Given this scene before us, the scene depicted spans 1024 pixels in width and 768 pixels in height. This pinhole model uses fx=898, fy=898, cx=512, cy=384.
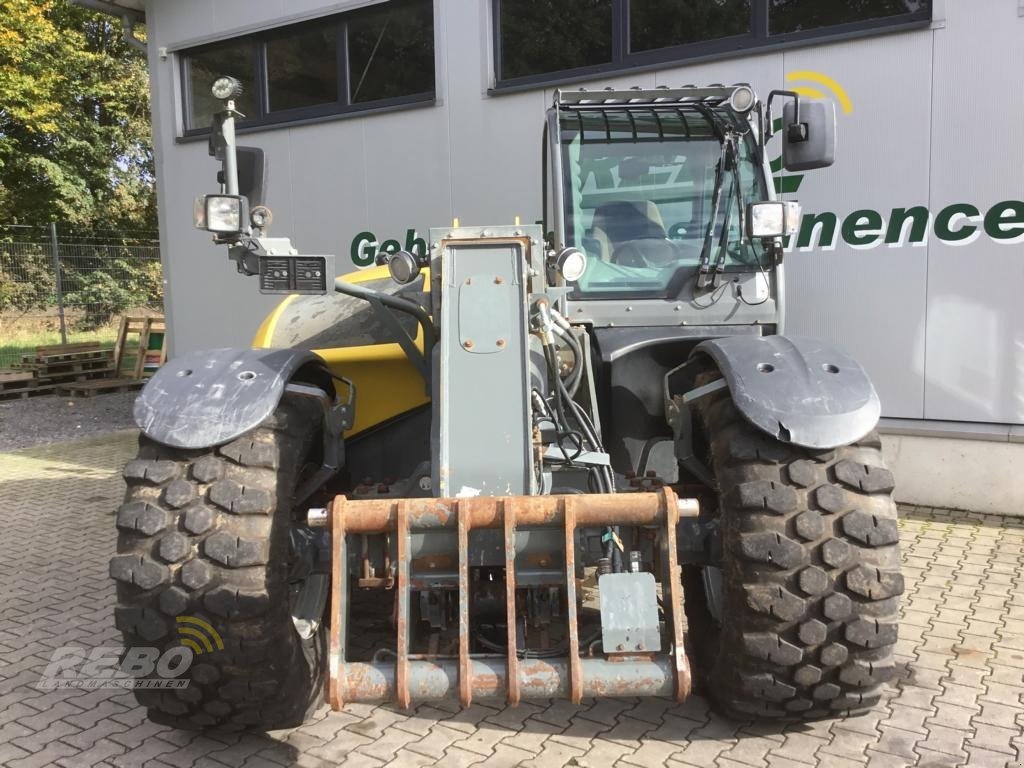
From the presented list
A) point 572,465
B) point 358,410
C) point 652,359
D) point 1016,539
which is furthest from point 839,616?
point 1016,539

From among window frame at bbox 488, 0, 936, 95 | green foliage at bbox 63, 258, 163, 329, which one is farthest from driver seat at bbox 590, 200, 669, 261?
green foliage at bbox 63, 258, 163, 329

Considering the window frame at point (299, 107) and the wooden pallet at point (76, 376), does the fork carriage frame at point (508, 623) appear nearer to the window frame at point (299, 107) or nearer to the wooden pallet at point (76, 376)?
the window frame at point (299, 107)

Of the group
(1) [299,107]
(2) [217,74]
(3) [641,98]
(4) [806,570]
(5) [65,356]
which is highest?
(2) [217,74]

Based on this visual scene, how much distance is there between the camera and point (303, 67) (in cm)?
933

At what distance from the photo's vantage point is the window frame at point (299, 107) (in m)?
8.55

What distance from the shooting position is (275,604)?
9.84 feet

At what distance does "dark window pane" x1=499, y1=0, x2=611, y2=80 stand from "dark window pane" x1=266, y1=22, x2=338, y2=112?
2068mm

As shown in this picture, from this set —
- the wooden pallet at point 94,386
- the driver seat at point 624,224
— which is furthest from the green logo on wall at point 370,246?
the wooden pallet at point 94,386

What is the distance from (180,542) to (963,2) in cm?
603

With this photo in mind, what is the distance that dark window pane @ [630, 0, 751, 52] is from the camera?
22.7ft

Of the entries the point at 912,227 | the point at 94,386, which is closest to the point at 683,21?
the point at 912,227

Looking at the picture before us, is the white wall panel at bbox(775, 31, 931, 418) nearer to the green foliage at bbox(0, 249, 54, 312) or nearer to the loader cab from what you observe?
the loader cab

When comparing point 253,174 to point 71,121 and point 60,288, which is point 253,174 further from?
point 71,121

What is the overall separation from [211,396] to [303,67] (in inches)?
280
